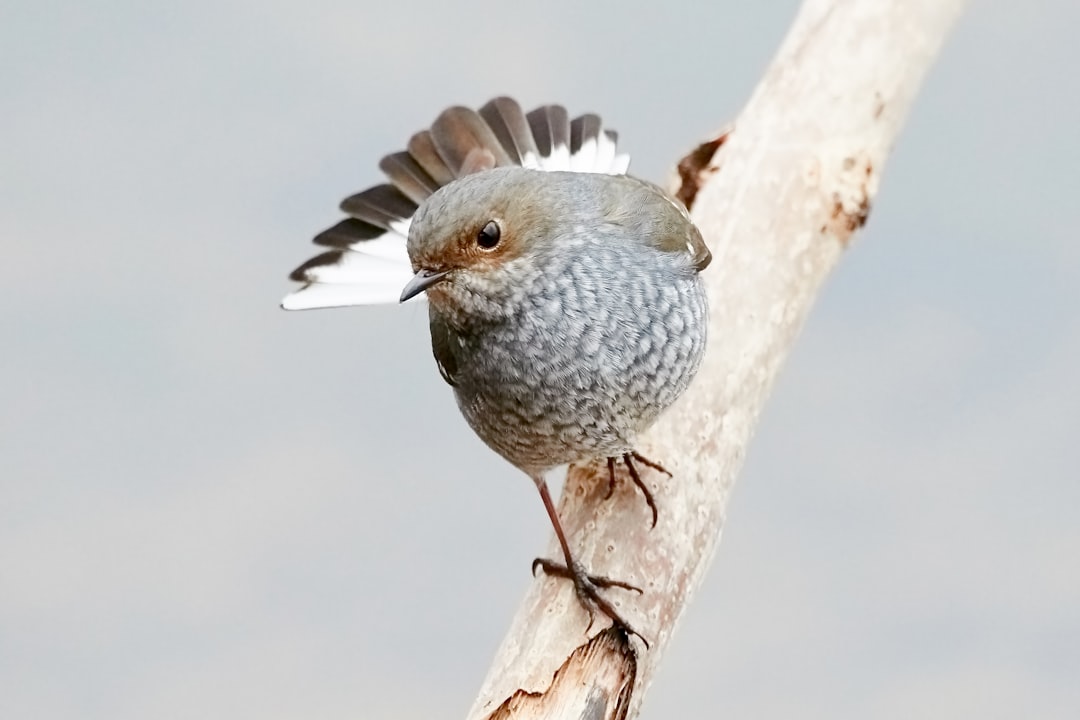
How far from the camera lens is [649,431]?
12.9 ft

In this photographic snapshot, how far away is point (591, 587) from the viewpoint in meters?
3.46

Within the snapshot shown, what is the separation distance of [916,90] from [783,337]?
1.04m

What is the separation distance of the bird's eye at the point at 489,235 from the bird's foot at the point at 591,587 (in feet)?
2.86

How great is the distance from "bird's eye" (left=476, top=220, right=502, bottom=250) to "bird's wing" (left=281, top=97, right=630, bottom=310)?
94 cm

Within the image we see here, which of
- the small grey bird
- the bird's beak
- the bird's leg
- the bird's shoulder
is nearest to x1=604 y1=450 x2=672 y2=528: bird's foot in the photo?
the small grey bird

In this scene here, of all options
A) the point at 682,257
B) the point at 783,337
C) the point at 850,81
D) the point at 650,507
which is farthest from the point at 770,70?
the point at 650,507

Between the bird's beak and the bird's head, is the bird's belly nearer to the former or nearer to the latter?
the bird's head

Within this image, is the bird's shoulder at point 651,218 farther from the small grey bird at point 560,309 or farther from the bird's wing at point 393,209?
the bird's wing at point 393,209

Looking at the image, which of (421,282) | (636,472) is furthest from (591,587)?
(421,282)

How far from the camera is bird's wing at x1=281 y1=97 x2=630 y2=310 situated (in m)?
4.09

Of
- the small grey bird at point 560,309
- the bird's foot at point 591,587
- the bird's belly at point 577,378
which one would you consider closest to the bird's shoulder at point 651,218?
the small grey bird at point 560,309

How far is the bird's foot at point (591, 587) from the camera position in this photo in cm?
342

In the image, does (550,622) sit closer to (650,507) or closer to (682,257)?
(650,507)

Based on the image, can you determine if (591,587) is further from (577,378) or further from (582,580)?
(577,378)
